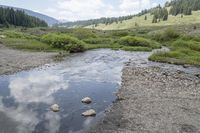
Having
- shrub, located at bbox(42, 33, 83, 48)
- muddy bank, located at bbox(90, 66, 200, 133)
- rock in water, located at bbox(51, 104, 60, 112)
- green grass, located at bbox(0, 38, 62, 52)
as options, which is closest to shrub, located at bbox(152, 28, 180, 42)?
shrub, located at bbox(42, 33, 83, 48)

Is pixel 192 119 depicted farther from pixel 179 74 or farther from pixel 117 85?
pixel 179 74

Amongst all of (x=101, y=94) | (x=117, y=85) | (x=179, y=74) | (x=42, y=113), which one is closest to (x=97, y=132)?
(x=42, y=113)

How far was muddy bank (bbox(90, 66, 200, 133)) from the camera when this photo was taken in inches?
634

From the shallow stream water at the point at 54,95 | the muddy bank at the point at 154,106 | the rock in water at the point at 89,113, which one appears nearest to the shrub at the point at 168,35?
the shallow stream water at the point at 54,95

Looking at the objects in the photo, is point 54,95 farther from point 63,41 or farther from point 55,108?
point 63,41

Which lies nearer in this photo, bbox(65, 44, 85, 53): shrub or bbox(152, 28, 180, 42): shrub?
bbox(65, 44, 85, 53): shrub

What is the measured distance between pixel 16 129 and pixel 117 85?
1285 cm

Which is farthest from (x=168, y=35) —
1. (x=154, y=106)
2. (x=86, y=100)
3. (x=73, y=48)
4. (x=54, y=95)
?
(x=86, y=100)

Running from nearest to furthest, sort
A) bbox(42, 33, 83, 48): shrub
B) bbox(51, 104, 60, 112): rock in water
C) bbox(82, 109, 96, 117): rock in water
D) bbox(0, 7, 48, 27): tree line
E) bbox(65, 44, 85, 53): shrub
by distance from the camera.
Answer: bbox(82, 109, 96, 117): rock in water, bbox(51, 104, 60, 112): rock in water, bbox(65, 44, 85, 53): shrub, bbox(42, 33, 83, 48): shrub, bbox(0, 7, 48, 27): tree line

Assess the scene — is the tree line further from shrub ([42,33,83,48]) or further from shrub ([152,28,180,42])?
shrub ([42,33,83,48])

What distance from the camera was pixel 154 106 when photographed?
65.5ft

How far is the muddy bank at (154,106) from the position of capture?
16.1m

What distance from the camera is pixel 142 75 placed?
1206 inches

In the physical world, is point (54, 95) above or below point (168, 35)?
below
